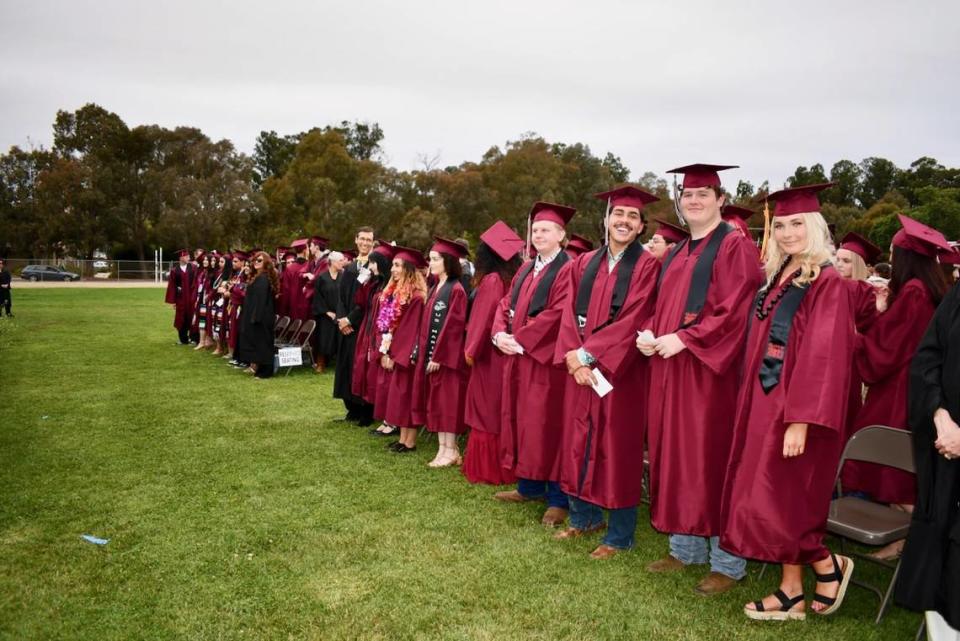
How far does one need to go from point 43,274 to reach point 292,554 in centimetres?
4696

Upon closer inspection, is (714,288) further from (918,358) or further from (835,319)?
→ (918,358)

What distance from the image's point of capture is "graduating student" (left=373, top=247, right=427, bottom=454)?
658cm

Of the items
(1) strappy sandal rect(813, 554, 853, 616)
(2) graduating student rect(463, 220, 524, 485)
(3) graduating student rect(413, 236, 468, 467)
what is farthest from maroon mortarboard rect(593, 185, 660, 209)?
(1) strappy sandal rect(813, 554, 853, 616)

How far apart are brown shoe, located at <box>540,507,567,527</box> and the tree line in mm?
36930

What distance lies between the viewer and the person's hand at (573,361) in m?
4.22

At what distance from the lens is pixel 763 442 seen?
11.2 feet

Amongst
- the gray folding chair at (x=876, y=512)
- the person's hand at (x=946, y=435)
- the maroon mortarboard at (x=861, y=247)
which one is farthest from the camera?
the maroon mortarboard at (x=861, y=247)

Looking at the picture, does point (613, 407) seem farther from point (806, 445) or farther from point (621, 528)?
point (806, 445)

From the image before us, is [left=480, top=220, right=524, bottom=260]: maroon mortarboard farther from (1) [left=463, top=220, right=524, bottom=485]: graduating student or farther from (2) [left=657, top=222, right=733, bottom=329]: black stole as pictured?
(2) [left=657, top=222, right=733, bottom=329]: black stole

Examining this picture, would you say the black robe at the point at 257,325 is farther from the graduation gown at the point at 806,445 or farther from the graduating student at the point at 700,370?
the graduation gown at the point at 806,445

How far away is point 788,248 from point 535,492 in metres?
2.80

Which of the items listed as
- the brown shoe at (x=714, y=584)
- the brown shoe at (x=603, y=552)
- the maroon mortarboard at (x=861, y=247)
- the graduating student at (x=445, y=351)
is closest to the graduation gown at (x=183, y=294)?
the graduating student at (x=445, y=351)

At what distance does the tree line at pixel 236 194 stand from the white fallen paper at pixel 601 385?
123 feet

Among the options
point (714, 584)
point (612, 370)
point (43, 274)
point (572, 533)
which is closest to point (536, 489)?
point (572, 533)
